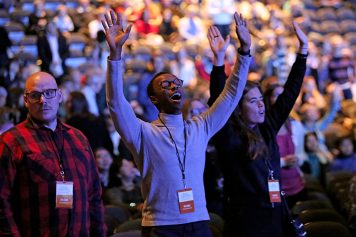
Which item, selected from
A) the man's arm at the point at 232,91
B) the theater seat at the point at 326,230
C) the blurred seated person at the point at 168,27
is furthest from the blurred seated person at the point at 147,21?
the man's arm at the point at 232,91

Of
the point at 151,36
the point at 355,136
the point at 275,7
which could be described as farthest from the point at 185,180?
the point at 275,7

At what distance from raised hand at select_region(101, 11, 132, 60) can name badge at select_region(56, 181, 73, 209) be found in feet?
1.99

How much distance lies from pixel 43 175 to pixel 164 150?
0.54 metres

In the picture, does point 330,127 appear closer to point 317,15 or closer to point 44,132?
point 44,132

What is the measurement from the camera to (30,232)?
10.6 ft

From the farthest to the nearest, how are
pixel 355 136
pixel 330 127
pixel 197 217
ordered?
pixel 330 127
pixel 355 136
pixel 197 217

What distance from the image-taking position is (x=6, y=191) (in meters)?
3.20

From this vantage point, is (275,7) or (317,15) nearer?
(275,7)

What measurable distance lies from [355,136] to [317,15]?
8.79 m

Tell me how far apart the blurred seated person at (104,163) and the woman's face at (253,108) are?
90.7 inches

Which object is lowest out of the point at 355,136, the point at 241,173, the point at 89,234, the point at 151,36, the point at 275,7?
the point at 89,234

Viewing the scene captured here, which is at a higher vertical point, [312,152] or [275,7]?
[275,7]

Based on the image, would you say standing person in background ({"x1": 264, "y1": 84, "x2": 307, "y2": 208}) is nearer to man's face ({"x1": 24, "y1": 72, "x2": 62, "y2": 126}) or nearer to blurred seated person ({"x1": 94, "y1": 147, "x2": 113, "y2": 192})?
blurred seated person ({"x1": 94, "y1": 147, "x2": 113, "y2": 192})

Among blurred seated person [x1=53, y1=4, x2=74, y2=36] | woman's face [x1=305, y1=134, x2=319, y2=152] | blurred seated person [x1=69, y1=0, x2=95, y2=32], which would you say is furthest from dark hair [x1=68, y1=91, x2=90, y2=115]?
blurred seated person [x1=69, y1=0, x2=95, y2=32]
